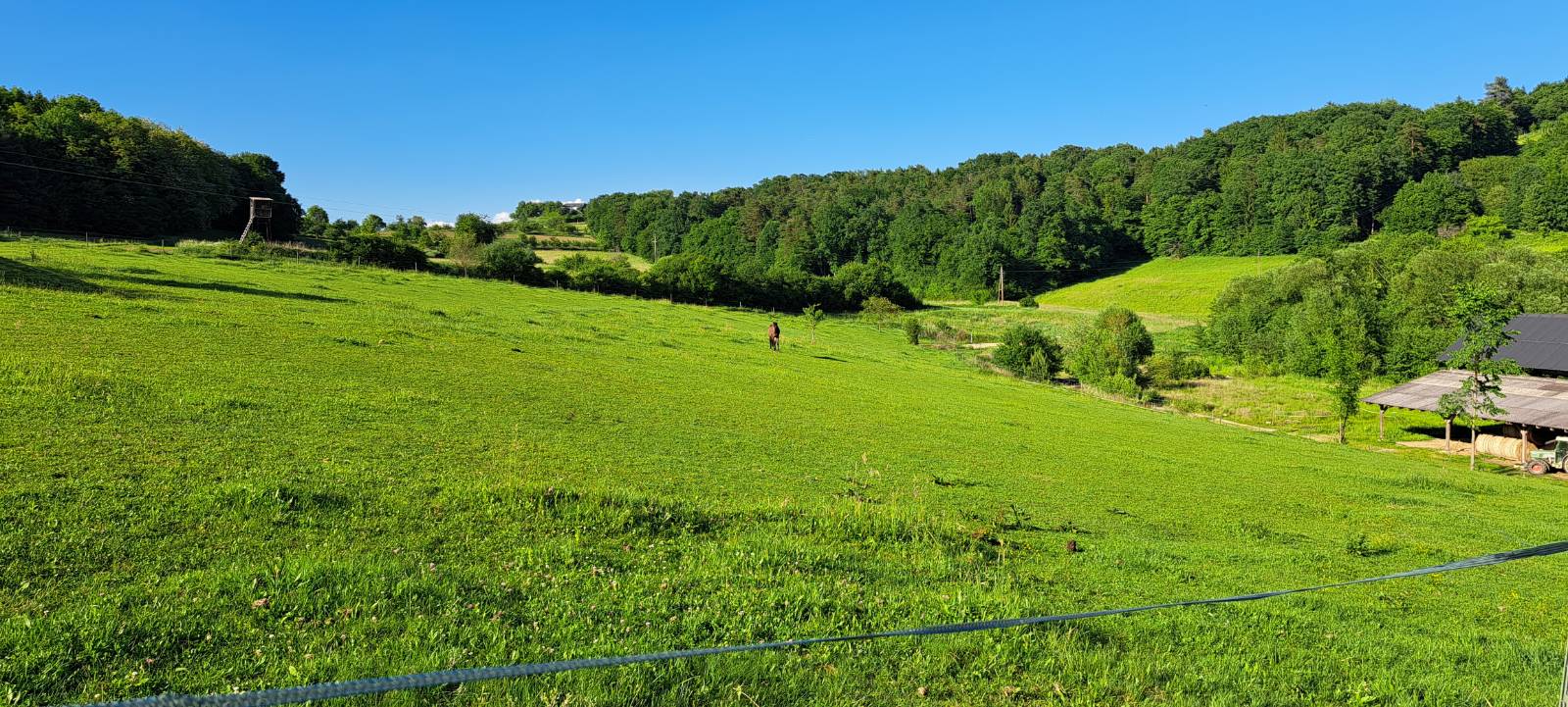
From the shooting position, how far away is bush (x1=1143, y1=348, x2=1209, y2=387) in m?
60.1

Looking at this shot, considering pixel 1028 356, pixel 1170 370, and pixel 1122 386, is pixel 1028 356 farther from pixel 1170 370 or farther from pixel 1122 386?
pixel 1170 370

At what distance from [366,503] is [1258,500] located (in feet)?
62.2

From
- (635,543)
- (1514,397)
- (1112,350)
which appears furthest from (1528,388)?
(635,543)

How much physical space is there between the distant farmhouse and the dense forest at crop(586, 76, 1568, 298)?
69842 millimetres

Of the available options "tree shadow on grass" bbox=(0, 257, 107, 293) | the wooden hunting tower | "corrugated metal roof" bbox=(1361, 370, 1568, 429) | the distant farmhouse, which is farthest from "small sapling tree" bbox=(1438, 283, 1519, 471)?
the wooden hunting tower

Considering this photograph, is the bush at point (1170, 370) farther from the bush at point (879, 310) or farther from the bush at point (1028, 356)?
the bush at point (879, 310)

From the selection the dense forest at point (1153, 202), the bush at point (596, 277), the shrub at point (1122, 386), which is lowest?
the shrub at point (1122, 386)

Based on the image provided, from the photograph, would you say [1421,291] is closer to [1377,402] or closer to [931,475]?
[1377,402]

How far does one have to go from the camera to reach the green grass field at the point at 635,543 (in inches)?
198

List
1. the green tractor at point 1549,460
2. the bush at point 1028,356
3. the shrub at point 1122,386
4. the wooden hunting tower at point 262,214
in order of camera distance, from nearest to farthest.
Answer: the green tractor at point 1549,460
the shrub at point 1122,386
the bush at point 1028,356
the wooden hunting tower at point 262,214

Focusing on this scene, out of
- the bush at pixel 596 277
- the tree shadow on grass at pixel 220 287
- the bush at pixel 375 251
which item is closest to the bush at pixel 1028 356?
the bush at pixel 596 277

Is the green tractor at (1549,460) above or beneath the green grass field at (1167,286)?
beneath

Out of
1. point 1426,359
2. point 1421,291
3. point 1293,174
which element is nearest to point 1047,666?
point 1426,359

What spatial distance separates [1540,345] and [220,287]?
7154 centimetres
